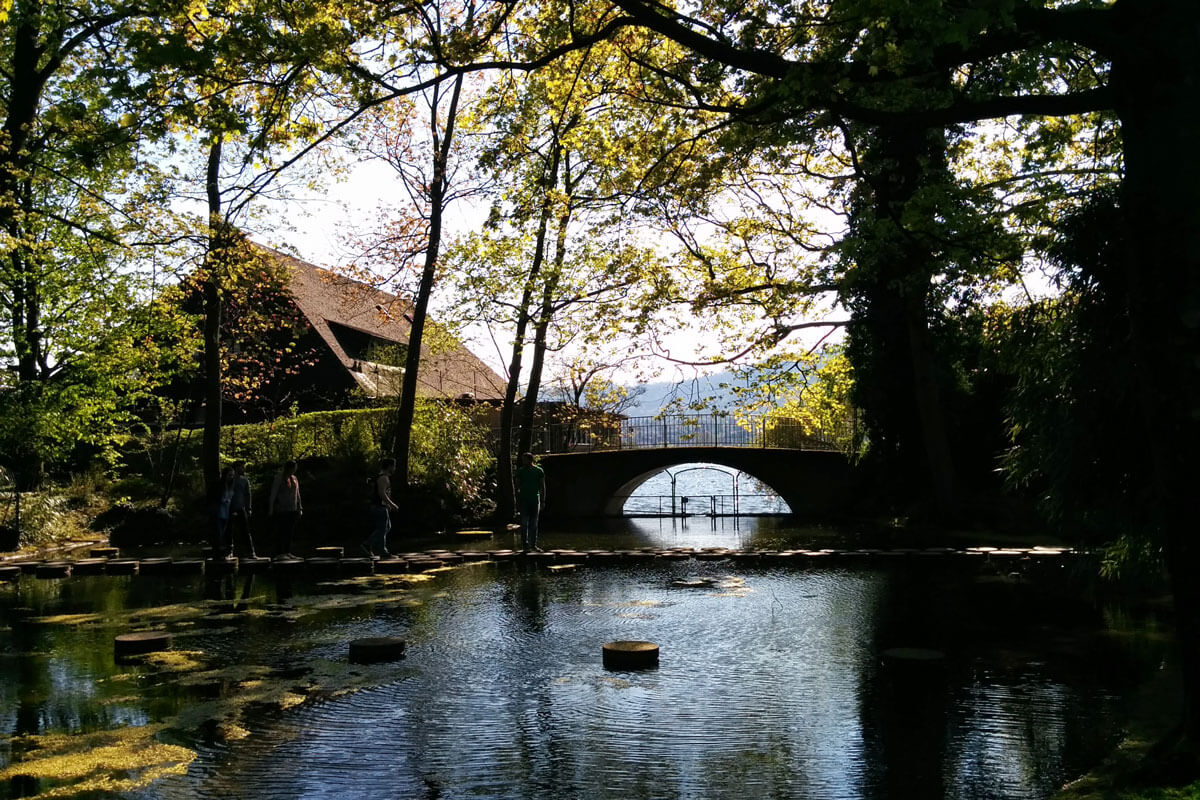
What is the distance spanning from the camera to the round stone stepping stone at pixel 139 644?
401 inches

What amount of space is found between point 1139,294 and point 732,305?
778 inches

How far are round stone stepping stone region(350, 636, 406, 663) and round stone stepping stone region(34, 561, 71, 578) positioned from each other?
11245 mm

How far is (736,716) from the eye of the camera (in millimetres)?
7637

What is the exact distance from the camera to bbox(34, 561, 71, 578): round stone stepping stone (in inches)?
713

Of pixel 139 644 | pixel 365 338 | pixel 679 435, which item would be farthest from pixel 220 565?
pixel 365 338

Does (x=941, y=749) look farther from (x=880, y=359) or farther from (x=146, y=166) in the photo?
(x=880, y=359)

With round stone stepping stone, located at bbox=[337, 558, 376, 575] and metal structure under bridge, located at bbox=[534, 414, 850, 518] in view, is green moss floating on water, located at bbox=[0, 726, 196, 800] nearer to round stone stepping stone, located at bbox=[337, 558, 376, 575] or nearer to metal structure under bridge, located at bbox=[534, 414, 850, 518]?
round stone stepping stone, located at bbox=[337, 558, 376, 575]

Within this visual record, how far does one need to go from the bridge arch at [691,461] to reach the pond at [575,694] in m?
16.7

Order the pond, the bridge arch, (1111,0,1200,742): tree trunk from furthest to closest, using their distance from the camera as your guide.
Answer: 1. the bridge arch
2. the pond
3. (1111,0,1200,742): tree trunk

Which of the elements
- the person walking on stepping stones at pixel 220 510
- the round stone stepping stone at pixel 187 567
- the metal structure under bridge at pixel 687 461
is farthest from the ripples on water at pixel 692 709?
the metal structure under bridge at pixel 687 461

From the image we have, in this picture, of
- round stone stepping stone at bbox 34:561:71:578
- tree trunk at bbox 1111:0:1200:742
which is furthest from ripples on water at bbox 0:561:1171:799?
round stone stepping stone at bbox 34:561:71:578

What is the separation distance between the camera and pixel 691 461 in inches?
1324

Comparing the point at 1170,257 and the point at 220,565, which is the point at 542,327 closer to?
the point at 220,565

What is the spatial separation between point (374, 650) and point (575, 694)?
8.41 ft
